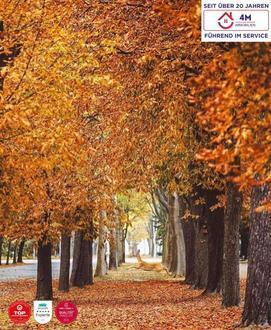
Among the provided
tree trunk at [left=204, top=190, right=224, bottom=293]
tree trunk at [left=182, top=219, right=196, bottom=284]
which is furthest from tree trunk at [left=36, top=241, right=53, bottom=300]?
tree trunk at [left=182, top=219, right=196, bottom=284]

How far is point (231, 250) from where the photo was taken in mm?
19578

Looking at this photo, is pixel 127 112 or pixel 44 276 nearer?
pixel 127 112

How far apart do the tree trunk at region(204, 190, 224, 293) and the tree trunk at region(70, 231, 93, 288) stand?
8.59 m

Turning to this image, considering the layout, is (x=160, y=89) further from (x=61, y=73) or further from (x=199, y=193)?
(x=199, y=193)

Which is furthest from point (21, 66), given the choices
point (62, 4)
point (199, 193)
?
point (199, 193)

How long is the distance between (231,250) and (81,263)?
48.4 ft

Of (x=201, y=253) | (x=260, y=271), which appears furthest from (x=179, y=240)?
(x=260, y=271)

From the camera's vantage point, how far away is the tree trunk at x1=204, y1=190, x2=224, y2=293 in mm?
24312

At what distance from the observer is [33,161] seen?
13562 millimetres

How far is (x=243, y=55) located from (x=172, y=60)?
6.83 m

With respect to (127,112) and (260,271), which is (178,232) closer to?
(127,112)

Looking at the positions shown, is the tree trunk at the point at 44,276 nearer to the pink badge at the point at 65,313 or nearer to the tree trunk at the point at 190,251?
the tree trunk at the point at 190,251

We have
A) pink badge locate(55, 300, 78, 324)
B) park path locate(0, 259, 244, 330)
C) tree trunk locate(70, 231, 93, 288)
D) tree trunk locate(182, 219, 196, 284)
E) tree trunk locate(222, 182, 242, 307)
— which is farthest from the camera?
tree trunk locate(182, 219, 196, 284)

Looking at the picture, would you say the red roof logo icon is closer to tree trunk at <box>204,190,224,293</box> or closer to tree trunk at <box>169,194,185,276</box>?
tree trunk at <box>204,190,224,293</box>
